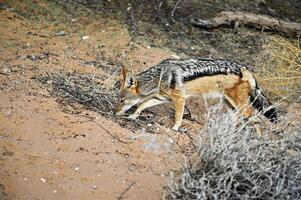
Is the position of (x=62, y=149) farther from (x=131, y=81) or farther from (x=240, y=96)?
(x=240, y=96)

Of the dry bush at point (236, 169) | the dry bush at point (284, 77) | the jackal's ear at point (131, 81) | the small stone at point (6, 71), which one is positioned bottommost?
the dry bush at point (284, 77)

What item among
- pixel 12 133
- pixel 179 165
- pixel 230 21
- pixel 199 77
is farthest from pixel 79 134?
pixel 230 21

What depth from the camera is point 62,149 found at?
21.5ft

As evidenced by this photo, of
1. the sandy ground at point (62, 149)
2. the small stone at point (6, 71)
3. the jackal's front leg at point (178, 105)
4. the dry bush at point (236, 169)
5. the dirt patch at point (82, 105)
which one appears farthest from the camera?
the small stone at point (6, 71)

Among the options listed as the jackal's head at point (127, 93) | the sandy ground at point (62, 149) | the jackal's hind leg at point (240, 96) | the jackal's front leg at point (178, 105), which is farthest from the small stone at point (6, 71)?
the jackal's hind leg at point (240, 96)

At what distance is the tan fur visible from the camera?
794cm

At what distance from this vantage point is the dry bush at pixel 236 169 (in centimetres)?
563

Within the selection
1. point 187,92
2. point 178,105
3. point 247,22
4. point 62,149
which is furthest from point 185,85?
point 247,22

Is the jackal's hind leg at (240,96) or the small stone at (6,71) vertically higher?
the jackal's hind leg at (240,96)

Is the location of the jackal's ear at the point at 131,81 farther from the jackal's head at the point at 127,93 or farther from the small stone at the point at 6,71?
the small stone at the point at 6,71

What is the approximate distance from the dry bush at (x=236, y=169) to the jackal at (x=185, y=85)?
1.80 m

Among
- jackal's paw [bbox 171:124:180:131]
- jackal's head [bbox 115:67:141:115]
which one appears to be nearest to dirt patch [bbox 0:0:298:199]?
jackal's paw [bbox 171:124:180:131]

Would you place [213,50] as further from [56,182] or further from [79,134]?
[56,182]

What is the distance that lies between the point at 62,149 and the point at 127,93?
5.74 feet
